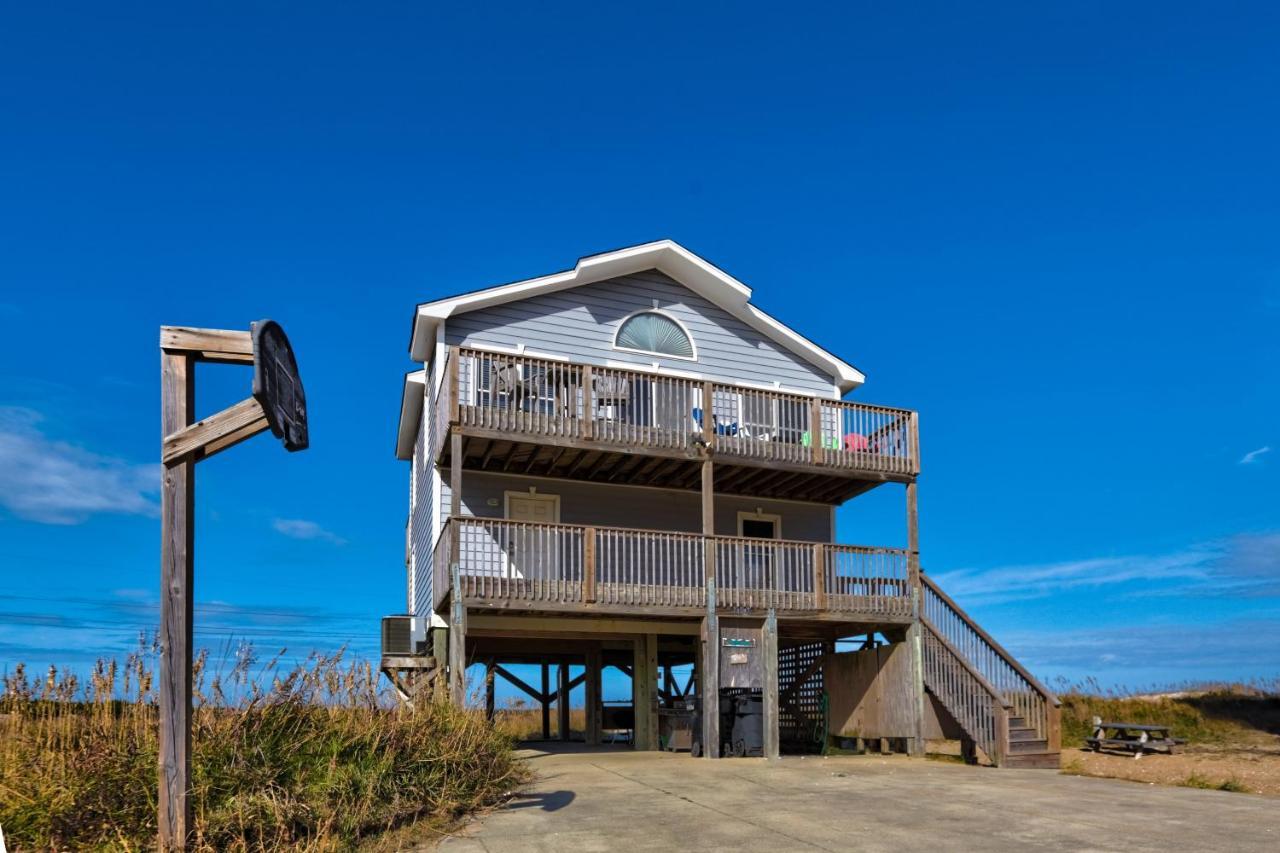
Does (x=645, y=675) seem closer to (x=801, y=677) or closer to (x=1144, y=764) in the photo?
(x=801, y=677)

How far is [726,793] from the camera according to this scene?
12047mm

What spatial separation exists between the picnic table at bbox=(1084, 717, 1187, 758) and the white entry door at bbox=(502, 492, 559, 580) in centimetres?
1063

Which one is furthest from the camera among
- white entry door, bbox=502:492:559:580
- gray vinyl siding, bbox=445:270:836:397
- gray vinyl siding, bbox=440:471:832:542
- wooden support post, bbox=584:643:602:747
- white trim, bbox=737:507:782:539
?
wooden support post, bbox=584:643:602:747

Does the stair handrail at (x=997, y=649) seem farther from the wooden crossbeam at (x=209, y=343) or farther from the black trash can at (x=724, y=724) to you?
the wooden crossbeam at (x=209, y=343)

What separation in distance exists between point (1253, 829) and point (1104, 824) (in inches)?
46.1

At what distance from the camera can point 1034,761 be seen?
16.5 m

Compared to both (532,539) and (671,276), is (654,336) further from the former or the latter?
(532,539)

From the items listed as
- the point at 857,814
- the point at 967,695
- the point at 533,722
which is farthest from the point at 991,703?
the point at 533,722

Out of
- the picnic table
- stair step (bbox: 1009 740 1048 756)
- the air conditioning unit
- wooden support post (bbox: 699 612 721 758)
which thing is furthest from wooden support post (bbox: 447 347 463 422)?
the picnic table

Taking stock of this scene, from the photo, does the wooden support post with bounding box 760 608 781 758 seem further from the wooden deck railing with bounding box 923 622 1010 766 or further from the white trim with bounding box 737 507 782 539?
the white trim with bounding box 737 507 782 539

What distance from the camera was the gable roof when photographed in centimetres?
2019

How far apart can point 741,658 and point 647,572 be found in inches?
88.5

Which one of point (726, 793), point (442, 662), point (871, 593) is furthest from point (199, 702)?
point (871, 593)

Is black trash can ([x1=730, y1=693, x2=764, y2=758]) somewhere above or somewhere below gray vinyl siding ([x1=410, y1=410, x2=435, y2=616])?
below
